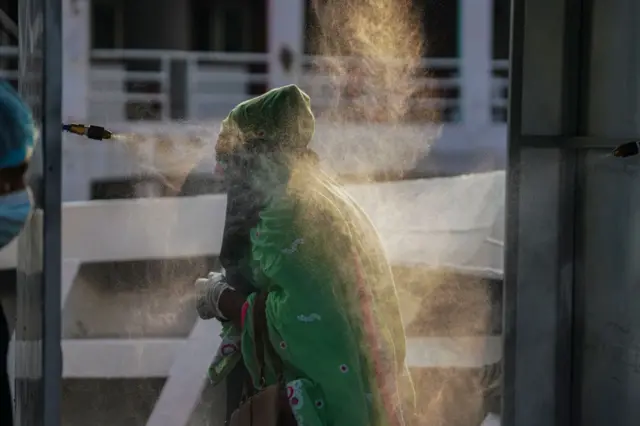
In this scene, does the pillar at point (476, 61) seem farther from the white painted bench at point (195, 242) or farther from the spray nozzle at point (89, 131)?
the spray nozzle at point (89, 131)

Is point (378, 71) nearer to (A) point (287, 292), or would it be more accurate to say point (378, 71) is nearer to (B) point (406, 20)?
(B) point (406, 20)

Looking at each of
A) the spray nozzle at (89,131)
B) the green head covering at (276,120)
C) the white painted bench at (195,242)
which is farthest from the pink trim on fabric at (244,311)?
the spray nozzle at (89,131)

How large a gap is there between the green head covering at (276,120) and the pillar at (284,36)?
74 mm

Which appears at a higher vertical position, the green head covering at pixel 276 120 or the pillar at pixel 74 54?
the pillar at pixel 74 54

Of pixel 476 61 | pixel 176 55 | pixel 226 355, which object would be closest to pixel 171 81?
pixel 176 55

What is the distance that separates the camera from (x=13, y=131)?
2.00 metres

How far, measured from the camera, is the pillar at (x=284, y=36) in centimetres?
237

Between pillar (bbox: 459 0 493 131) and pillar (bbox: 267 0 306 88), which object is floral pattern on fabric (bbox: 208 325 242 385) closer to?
pillar (bbox: 267 0 306 88)

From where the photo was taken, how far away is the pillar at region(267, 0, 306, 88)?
2.37 metres

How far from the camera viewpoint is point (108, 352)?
2.41 meters

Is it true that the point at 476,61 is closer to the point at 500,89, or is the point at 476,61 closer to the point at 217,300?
the point at 500,89

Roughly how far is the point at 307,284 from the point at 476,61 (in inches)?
30.0

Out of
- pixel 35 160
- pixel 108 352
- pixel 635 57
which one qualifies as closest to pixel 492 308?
pixel 635 57

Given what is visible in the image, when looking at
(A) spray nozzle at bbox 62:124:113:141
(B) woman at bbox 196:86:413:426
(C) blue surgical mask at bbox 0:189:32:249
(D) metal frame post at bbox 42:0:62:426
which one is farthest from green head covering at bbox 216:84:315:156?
(C) blue surgical mask at bbox 0:189:32:249
